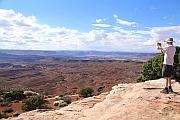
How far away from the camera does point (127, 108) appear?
1017 cm

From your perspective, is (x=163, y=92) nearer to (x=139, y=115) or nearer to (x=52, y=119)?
(x=139, y=115)

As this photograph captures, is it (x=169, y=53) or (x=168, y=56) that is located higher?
(x=169, y=53)

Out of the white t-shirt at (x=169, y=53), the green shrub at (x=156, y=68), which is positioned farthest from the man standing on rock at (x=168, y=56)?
the green shrub at (x=156, y=68)

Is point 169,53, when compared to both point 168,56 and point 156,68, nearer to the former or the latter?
point 168,56

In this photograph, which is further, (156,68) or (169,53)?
(156,68)

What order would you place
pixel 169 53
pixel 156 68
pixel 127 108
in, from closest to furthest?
1. pixel 127 108
2. pixel 169 53
3. pixel 156 68

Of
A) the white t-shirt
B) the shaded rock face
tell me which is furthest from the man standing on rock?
the shaded rock face

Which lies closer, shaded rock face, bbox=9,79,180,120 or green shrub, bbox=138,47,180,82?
shaded rock face, bbox=9,79,180,120

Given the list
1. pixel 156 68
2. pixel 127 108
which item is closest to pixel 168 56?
pixel 127 108

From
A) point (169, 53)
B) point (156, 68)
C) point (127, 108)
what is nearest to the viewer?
point (127, 108)

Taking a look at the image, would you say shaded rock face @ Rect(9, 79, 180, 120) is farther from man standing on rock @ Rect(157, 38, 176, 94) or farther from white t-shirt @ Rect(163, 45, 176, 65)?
white t-shirt @ Rect(163, 45, 176, 65)

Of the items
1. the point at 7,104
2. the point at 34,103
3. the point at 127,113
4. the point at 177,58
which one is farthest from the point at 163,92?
the point at 7,104

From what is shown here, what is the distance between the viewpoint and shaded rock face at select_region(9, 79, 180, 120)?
960 cm

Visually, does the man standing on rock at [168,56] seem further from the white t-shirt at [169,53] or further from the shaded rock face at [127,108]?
the shaded rock face at [127,108]
